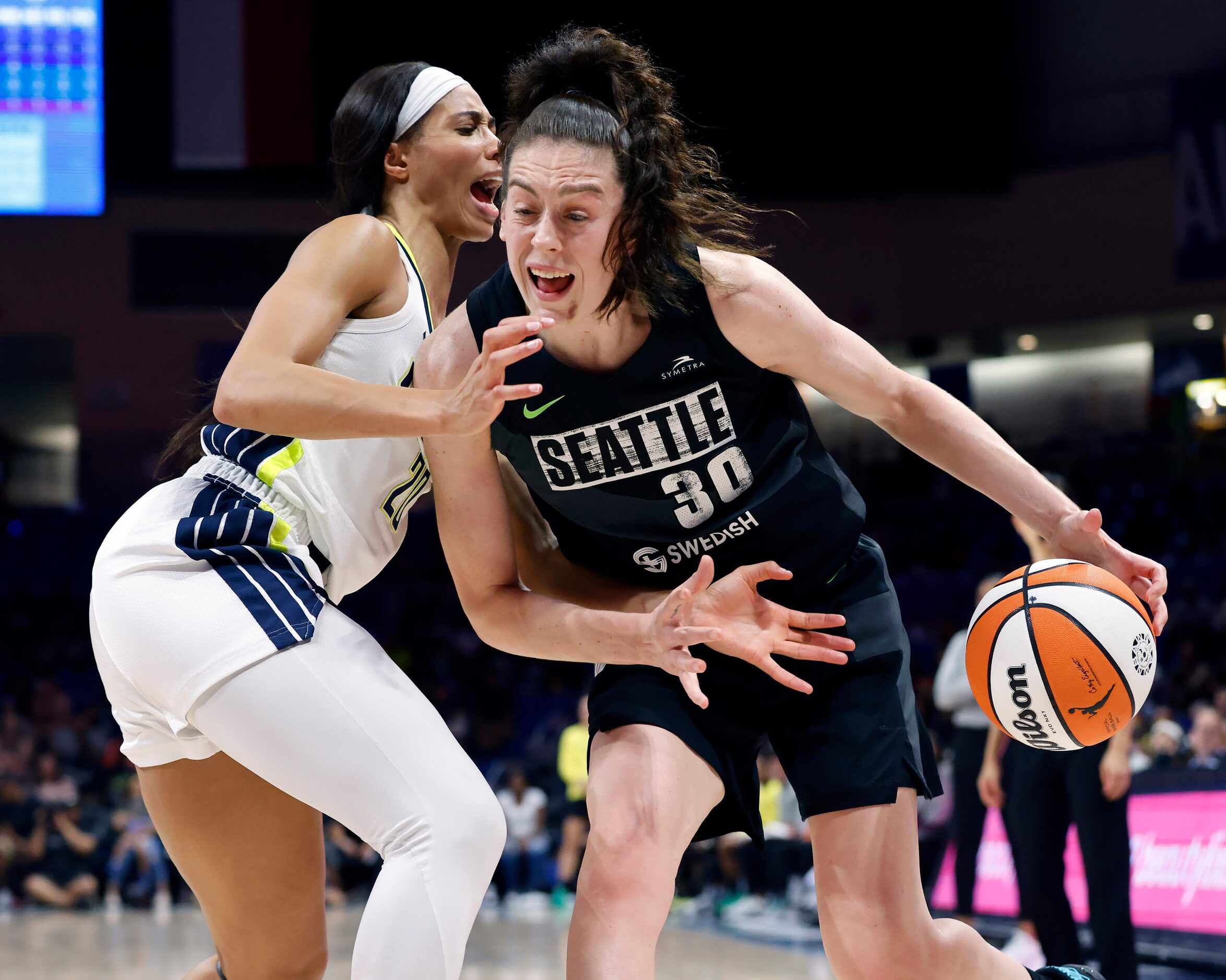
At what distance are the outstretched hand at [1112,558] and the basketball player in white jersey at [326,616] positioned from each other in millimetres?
688

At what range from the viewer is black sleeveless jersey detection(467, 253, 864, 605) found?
2.54m

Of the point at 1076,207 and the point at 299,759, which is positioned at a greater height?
the point at 1076,207

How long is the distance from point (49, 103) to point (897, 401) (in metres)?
11.5

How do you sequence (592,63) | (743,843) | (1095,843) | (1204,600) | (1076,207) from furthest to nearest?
(1076,207) < (1204,600) < (743,843) < (1095,843) < (592,63)

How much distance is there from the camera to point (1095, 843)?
5113 millimetres

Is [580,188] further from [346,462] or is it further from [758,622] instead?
[758,622]

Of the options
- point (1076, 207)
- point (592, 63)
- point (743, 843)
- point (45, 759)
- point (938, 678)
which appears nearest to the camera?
point (592, 63)

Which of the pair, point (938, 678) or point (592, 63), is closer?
point (592, 63)

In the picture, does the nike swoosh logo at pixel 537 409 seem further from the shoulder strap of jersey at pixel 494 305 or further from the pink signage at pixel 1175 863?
the pink signage at pixel 1175 863

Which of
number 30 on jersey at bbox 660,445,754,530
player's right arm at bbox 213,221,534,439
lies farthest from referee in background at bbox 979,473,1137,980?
player's right arm at bbox 213,221,534,439

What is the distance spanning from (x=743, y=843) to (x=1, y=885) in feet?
20.7

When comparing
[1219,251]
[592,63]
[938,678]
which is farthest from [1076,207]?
[592,63]

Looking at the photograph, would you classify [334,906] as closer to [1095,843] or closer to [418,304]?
[1095,843]

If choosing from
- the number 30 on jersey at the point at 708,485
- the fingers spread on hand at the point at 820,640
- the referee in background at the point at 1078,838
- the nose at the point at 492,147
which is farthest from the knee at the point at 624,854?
the referee in background at the point at 1078,838
